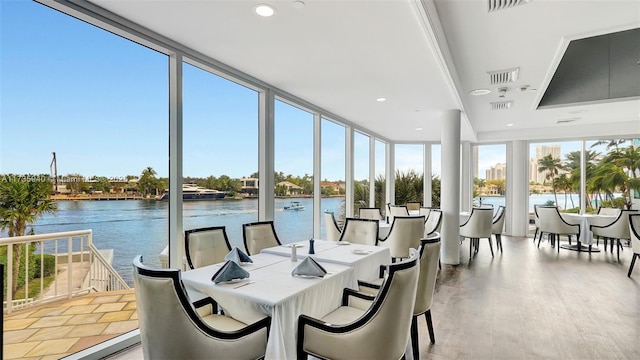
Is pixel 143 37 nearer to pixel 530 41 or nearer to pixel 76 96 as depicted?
pixel 76 96

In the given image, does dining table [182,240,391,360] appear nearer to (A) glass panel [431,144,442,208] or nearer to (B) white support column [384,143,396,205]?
(B) white support column [384,143,396,205]

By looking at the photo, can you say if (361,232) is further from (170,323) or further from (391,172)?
(391,172)

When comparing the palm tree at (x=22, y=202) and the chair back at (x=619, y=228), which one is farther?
the chair back at (x=619, y=228)

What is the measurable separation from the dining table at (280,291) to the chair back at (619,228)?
6117 millimetres

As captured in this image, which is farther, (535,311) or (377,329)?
(535,311)

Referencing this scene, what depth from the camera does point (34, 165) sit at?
2.54 metres

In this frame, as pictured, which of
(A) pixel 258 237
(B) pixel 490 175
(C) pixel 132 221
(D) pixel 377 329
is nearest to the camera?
(D) pixel 377 329

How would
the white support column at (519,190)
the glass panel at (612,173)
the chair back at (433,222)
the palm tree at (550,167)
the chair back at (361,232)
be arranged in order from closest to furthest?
the chair back at (361,232)
the chair back at (433,222)
the glass panel at (612,173)
the palm tree at (550,167)
the white support column at (519,190)

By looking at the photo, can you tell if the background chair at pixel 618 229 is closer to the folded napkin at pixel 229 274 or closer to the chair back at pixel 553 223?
the chair back at pixel 553 223

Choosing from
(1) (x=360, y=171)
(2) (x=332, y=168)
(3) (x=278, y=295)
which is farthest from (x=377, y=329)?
(1) (x=360, y=171)

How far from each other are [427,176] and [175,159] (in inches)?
313

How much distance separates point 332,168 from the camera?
6.70m

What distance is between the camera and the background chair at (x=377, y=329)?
1.83 metres

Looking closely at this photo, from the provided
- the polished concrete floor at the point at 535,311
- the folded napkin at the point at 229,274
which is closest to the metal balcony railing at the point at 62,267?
the polished concrete floor at the point at 535,311
